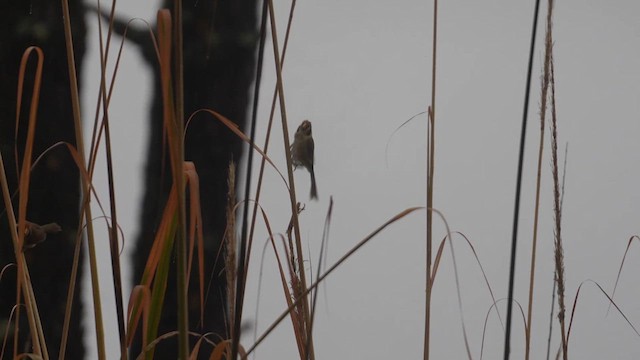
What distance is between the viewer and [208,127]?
37.7 inches

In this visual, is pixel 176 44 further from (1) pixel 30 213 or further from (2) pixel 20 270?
(1) pixel 30 213

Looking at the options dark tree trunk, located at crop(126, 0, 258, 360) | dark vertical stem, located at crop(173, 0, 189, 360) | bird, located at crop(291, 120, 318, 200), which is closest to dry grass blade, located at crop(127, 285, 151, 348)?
dark vertical stem, located at crop(173, 0, 189, 360)

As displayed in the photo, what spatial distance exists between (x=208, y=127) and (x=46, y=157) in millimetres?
235

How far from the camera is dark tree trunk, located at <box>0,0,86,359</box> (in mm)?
928

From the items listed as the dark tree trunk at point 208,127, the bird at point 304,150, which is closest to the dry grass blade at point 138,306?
Answer: the bird at point 304,150

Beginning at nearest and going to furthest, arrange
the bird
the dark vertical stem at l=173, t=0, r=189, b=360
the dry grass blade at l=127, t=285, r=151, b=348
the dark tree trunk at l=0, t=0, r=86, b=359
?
the dark vertical stem at l=173, t=0, r=189, b=360 < the dry grass blade at l=127, t=285, r=151, b=348 < the bird < the dark tree trunk at l=0, t=0, r=86, b=359

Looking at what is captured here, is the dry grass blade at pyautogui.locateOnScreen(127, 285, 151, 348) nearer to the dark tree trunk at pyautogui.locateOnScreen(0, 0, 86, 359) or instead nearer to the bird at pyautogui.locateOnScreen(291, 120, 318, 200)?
the bird at pyautogui.locateOnScreen(291, 120, 318, 200)

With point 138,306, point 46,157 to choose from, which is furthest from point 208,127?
point 138,306

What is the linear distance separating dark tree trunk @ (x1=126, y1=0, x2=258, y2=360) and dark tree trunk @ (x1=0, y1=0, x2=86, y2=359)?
0.36 ft

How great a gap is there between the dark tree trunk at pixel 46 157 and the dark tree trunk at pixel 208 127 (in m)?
0.11

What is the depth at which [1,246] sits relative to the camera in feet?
3.01

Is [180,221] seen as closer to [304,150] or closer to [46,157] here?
[304,150]

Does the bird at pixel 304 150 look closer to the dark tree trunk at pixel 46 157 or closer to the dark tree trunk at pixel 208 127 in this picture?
the dark tree trunk at pixel 208 127

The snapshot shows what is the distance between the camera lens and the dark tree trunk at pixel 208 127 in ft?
3.10
